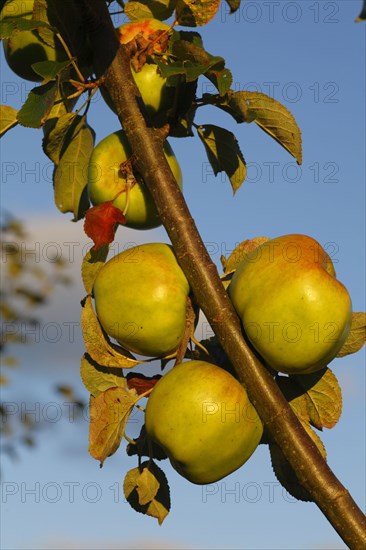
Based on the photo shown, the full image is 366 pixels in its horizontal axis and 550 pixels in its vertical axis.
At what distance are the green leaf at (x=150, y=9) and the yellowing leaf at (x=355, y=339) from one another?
88 centimetres

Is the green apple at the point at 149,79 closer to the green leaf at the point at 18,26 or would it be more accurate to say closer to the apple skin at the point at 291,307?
the green leaf at the point at 18,26

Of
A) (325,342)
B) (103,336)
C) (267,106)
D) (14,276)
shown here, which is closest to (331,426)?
(325,342)

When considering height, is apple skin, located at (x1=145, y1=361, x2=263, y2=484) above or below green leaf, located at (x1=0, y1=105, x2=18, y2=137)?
below

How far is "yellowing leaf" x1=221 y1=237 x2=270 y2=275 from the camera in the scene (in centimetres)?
180

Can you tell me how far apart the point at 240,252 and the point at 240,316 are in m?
0.27

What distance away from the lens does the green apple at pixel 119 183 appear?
179cm

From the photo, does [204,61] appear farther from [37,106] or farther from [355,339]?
[355,339]

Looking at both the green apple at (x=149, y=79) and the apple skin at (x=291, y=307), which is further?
the green apple at (x=149, y=79)

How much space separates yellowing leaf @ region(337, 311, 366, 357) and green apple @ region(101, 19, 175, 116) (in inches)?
25.2

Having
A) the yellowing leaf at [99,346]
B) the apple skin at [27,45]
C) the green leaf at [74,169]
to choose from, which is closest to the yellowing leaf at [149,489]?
the yellowing leaf at [99,346]

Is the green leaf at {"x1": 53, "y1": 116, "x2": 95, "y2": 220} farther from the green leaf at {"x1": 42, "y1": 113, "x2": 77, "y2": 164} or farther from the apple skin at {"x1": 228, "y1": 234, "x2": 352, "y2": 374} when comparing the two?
the apple skin at {"x1": 228, "y1": 234, "x2": 352, "y2": 374}

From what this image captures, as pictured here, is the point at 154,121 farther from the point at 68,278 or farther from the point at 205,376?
the point at 68,278

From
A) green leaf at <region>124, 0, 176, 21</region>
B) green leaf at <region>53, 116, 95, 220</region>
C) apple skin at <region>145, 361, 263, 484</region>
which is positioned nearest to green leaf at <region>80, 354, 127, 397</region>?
apple skin at <region>145, 361, 263, 484</region>

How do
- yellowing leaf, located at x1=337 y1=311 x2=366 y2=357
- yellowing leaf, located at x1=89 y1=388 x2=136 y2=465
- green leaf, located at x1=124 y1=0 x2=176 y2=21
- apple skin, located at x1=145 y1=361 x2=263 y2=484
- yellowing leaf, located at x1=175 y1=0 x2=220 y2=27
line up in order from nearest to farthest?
apple skin, located at x1=145 y1=361 x2=263 y2=484, yellowing leaf, located at x1=89 y1=388 x2=136 y2=465, yellowing leaf, located at x1=337 y1=311 x2=366 y2=357, yellowing leaf, located at x1=175 y1=0 x2=220 y2=27, green leaf, located at x1=124 y1=0 x2=176 y2=21
